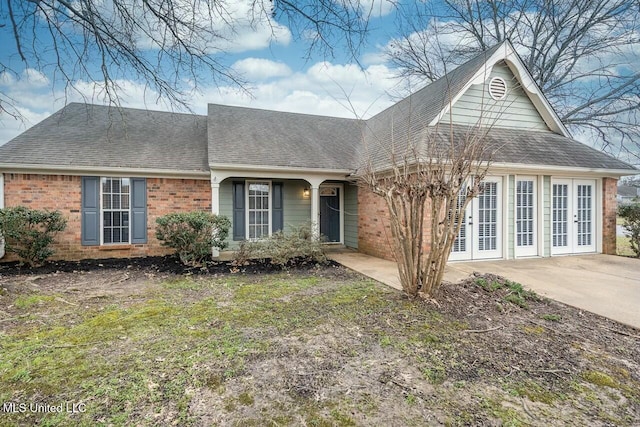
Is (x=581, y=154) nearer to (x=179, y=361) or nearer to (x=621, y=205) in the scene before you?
(x=621, y=205)

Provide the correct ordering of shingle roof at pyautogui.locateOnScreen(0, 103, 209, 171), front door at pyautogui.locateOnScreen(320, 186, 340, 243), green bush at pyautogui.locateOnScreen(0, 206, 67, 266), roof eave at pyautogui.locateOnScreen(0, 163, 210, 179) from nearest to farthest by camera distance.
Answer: green bush at pyautogui.locateOnScreen(0, 206, 67, 266)
roof eave at pyautogui.locateOnScreen(0, 163, 210, 179)
shingle roof at pyautogui.locateOnScreen(0, 103, 209, 171)
front door at pyautogui.locateOnScreen(320, 186, 340, 243)

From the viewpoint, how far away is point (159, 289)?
5887 mm

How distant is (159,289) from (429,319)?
4.60 m

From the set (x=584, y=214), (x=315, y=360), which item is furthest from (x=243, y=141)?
→ (x=584, y=214)

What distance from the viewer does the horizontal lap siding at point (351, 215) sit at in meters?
10.9

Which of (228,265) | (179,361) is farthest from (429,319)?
(228,265)

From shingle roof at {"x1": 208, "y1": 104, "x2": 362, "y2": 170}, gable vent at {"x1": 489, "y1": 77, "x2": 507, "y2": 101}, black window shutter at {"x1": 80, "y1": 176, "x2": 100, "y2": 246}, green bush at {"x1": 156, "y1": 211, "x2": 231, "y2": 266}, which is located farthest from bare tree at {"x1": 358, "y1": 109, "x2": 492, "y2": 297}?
black window shutter at {"x1": 80, "y1": 176, "x2": 100, "y2": 246}

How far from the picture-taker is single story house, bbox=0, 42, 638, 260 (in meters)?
8.40

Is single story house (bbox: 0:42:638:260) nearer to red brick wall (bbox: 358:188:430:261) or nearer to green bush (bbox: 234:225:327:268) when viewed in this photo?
red brick wall (bbox: 358:188:430:261)

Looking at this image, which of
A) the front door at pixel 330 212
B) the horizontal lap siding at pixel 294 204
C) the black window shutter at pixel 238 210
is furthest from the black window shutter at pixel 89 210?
the front door at pixel 330 212

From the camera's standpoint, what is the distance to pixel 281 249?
785 cm

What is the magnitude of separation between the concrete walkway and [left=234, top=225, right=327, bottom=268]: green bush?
954 millimetres

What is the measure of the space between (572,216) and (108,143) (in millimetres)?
13329

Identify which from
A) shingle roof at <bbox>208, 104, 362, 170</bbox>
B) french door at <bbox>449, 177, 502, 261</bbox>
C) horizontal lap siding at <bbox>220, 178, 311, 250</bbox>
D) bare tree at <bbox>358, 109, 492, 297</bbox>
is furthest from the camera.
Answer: horizontal lap siding at <bbox>220, 178, 311, 250</bbox>
